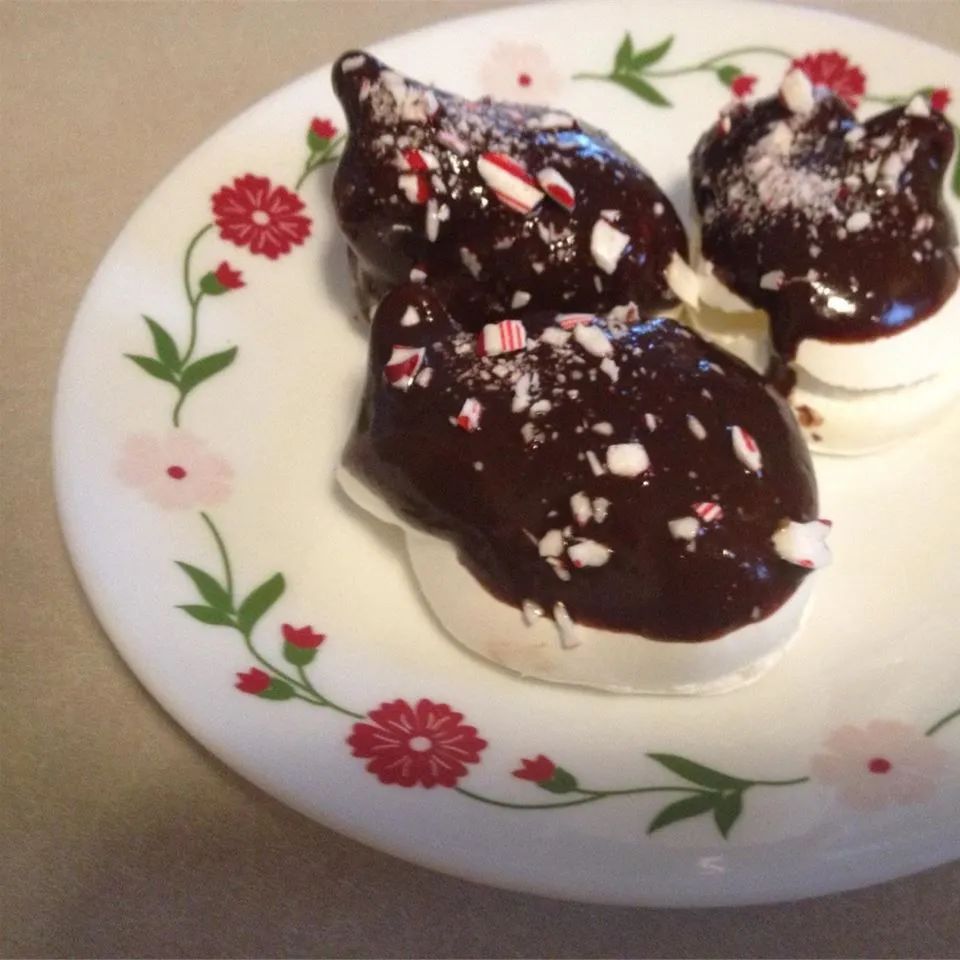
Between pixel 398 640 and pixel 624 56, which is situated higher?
pixel 624 56

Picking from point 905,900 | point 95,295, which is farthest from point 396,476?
point 905,900

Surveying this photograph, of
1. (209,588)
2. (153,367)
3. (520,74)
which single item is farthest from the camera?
(520,74)

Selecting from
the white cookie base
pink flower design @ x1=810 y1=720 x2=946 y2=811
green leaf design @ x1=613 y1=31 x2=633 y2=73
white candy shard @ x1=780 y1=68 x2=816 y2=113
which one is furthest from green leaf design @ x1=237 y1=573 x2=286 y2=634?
green leaf design @ x1=613 y1=31 x2=633 y2=73

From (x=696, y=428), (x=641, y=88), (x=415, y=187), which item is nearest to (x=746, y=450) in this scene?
(x=696, y=428)

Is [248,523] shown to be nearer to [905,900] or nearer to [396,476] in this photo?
[396,476]

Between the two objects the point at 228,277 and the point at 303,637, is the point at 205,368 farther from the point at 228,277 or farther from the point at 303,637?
the point at 303,637

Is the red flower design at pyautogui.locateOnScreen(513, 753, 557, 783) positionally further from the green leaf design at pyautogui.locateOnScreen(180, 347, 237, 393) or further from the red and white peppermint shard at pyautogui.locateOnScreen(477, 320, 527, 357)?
the green leaf design at pyautogui.locateOnScreen(180, 347, 237, 393)
